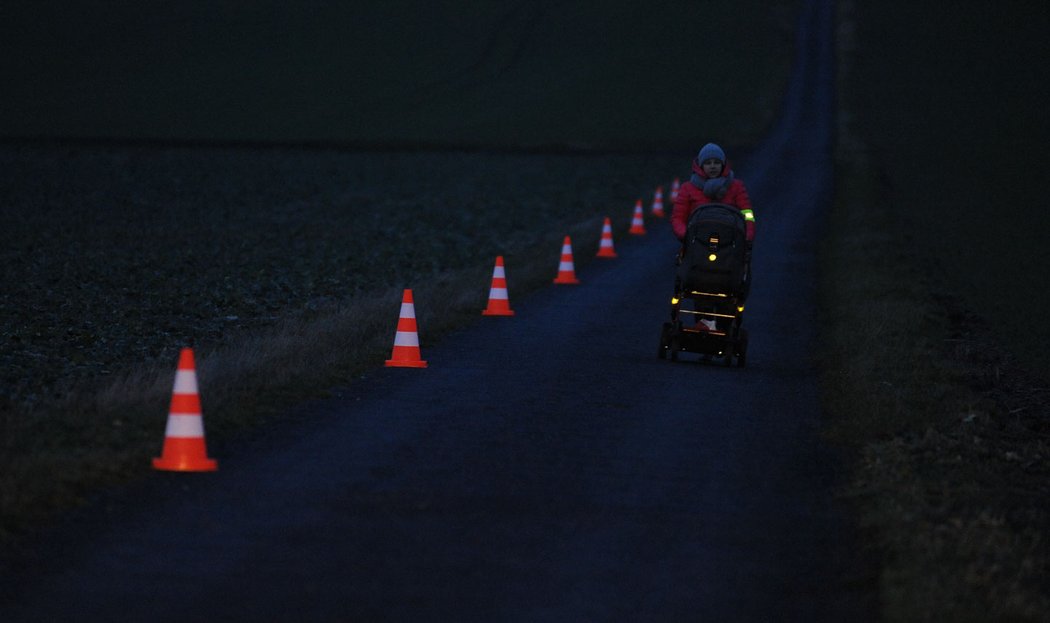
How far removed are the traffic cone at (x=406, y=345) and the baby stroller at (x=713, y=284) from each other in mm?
2462

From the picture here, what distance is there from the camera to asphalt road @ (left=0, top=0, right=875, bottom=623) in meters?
6.34

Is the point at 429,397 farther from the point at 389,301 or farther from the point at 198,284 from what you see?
the point at 198,284

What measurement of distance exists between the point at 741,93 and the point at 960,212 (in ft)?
159

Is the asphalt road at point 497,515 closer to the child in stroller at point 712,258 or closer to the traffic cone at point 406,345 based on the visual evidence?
the traffic cone at point 406,345

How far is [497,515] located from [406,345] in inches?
224

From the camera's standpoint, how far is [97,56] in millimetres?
95938

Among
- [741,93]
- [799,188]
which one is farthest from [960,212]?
[741,93]

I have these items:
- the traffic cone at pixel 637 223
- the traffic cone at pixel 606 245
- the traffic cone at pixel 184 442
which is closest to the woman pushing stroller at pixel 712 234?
the traffic cone at pixel 184 442

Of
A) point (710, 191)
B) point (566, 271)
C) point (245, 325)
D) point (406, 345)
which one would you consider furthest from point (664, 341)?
point (566, 271)

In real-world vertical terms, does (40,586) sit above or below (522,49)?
Answer: below

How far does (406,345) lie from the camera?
1344cm

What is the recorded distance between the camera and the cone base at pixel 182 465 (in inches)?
337

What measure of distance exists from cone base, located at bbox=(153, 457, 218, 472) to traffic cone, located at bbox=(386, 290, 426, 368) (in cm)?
478

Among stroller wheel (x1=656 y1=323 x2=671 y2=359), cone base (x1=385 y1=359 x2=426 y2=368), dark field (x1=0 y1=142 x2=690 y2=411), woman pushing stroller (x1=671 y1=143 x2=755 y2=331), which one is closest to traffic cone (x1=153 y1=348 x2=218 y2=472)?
dark field (x1=0 y1=142 x2=690 y2=411)
